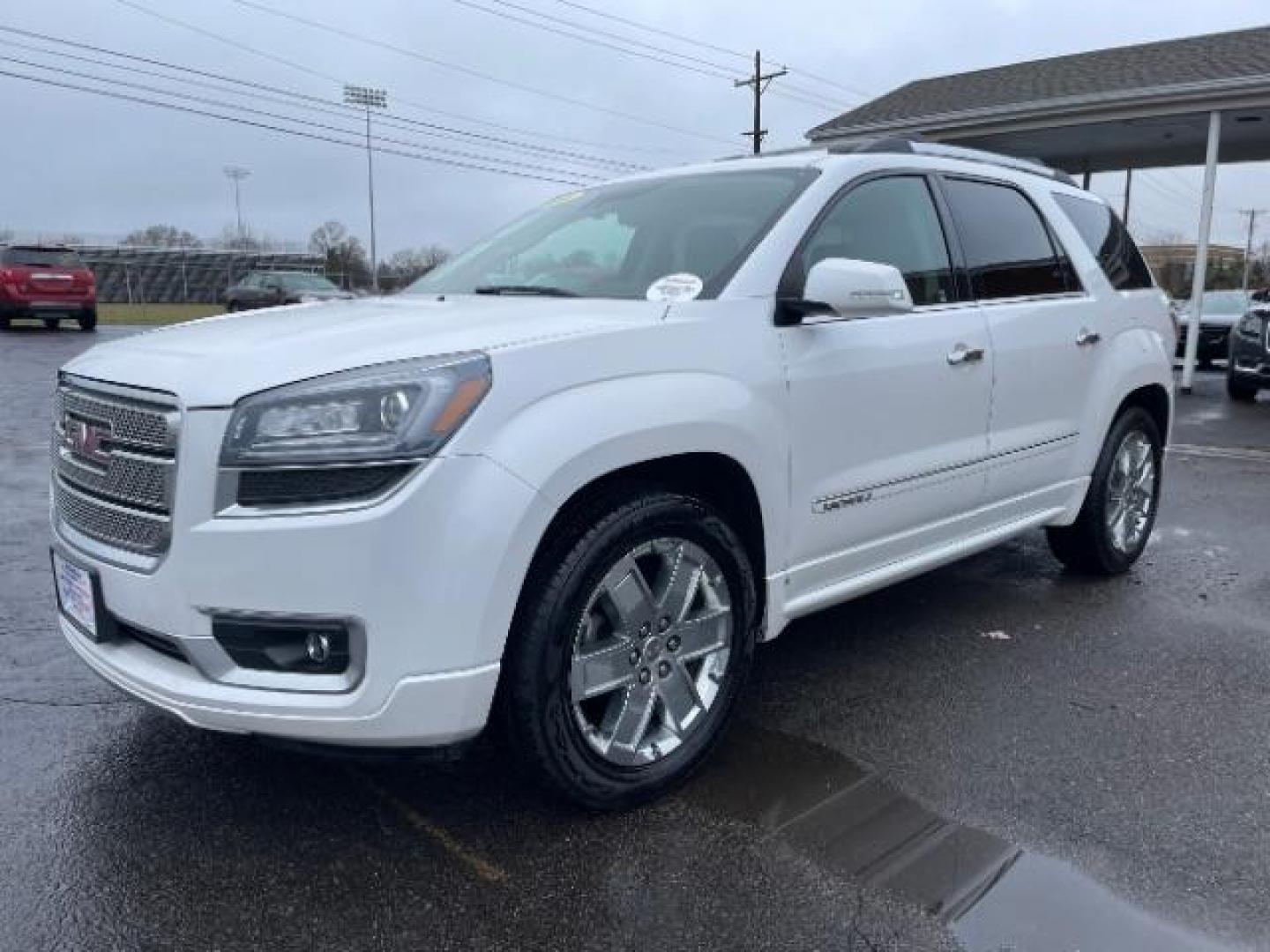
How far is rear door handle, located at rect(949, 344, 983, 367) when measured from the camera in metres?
3.76

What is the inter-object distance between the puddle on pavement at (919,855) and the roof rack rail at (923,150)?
6.85 feet

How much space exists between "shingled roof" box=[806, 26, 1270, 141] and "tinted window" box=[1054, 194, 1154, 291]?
9.52 m

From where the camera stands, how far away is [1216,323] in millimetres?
17188

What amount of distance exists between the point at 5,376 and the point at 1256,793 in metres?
14.5

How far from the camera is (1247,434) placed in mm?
10422

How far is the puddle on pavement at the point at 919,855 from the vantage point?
7.82ft

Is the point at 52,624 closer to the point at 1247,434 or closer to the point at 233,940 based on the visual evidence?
the point at 233,940

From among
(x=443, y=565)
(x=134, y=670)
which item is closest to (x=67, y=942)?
(x=134, y=670)

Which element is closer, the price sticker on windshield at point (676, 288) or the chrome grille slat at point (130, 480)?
the chrome grille slat at point (130, 480)

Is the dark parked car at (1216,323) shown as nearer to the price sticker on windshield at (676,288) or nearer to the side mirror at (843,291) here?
the side mirror at (843,291)

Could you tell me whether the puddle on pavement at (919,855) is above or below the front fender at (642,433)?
below

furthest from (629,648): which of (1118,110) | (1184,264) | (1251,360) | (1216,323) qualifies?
(1184,264)

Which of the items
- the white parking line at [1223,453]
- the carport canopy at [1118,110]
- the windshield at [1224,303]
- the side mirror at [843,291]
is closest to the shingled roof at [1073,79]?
the carport canopy at [1118,110]

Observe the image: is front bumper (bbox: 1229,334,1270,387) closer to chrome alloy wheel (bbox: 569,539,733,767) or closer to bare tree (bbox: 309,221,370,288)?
chrome alloy wheel (bbox: 569,539,733,767)
